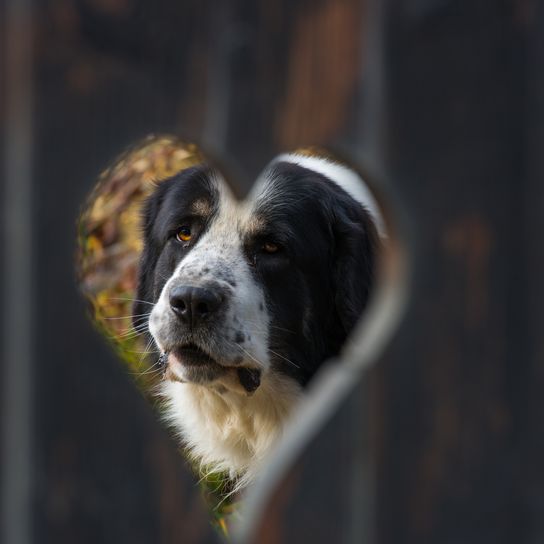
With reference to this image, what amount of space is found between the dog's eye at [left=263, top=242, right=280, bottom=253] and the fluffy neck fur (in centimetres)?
22

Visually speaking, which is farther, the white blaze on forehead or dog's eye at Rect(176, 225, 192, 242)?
dog's eye at Rect(176, 225, 192, 242)

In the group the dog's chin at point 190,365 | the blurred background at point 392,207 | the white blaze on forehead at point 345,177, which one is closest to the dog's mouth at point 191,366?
the dog's chin at point 190,365

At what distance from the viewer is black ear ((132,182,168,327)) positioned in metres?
1.34

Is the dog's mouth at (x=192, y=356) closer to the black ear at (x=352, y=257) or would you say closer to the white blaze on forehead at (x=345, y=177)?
the black ear at (x=352, y=257)

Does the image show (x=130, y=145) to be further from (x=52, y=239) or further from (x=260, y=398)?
(x=260, y=398)

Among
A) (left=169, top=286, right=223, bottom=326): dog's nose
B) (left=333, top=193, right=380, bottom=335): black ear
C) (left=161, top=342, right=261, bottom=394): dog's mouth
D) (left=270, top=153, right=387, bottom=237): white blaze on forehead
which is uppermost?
(left=270, top=153, right=387, bottom=237): white blaze on forehead

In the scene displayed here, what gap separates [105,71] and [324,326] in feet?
1.78

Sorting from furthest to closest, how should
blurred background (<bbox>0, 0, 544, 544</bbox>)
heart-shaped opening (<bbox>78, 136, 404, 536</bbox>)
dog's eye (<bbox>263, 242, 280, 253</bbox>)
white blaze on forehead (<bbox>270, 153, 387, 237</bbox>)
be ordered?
dog's eye (<bbox>263, 242, 280, 253</bbox>) → heart-shaped opening (<bbox>78, 136, 404, 536</bbox>) → white blaze on forehead (<bbox>270, 153, 387, 237</bbox>) → blurred background (<bbox>0, 0, 544, 544</bbox>)

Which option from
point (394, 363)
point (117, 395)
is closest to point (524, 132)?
point (394, 363)

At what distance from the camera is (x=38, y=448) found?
116 cm

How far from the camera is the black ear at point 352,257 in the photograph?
48.6 inches

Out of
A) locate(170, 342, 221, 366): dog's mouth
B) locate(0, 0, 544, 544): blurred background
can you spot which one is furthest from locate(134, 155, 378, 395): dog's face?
locate(0, 0, 544, 544): blurred background

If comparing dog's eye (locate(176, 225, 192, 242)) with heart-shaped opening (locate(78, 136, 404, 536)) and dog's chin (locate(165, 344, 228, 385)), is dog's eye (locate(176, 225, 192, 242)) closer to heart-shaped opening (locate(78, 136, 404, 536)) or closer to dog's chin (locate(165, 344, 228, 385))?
heart-shaped opening (locate(78, 136, 404, 536))

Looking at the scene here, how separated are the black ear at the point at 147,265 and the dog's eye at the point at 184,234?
0.04 meters
